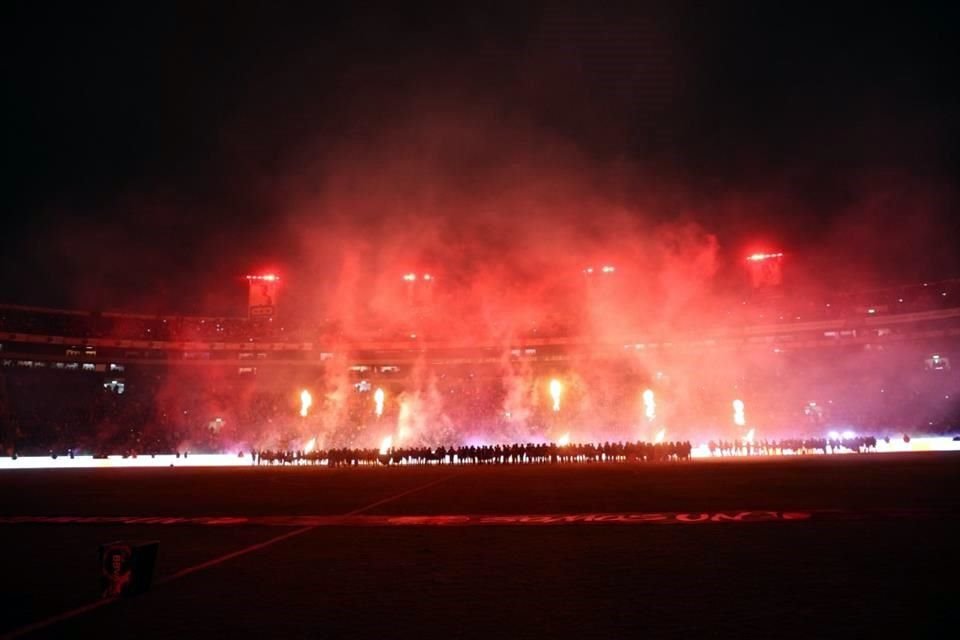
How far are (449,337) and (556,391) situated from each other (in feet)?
59.5

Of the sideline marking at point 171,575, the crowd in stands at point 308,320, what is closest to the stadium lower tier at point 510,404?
the crowd in stands at point 308,320

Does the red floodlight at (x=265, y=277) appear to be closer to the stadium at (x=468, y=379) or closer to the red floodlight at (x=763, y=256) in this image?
the stadium at (x=468, y=379)

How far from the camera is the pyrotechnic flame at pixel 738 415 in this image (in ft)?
175

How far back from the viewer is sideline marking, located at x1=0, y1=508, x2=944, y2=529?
1138 cm

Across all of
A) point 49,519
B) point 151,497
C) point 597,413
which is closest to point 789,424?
point 597,413

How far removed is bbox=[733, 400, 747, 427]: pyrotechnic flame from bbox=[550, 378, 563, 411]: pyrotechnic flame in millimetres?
15385

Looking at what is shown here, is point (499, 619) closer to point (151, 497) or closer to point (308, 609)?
point (308, 609)

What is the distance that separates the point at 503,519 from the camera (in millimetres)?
12375

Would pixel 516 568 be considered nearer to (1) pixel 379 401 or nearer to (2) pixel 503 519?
(2) pixel 503 519

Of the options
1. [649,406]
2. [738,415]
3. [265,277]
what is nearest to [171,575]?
[738,415]

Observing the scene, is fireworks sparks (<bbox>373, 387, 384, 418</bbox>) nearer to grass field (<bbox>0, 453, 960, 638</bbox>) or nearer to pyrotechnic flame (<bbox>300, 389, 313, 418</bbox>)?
pyrotechnic flame (<bbox>300, 389, 313, 418</bbox>)

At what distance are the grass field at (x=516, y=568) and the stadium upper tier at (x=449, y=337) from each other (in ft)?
178

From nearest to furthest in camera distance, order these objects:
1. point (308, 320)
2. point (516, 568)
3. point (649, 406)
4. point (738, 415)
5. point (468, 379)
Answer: point (516, 568)
point (738, 415)
point (649, 406)
point (468, 379)
point (308, 320)

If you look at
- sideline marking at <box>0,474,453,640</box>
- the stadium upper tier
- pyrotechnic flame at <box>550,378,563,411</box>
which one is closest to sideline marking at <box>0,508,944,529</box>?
sideline marking at <box>0,474,453,640</box>
